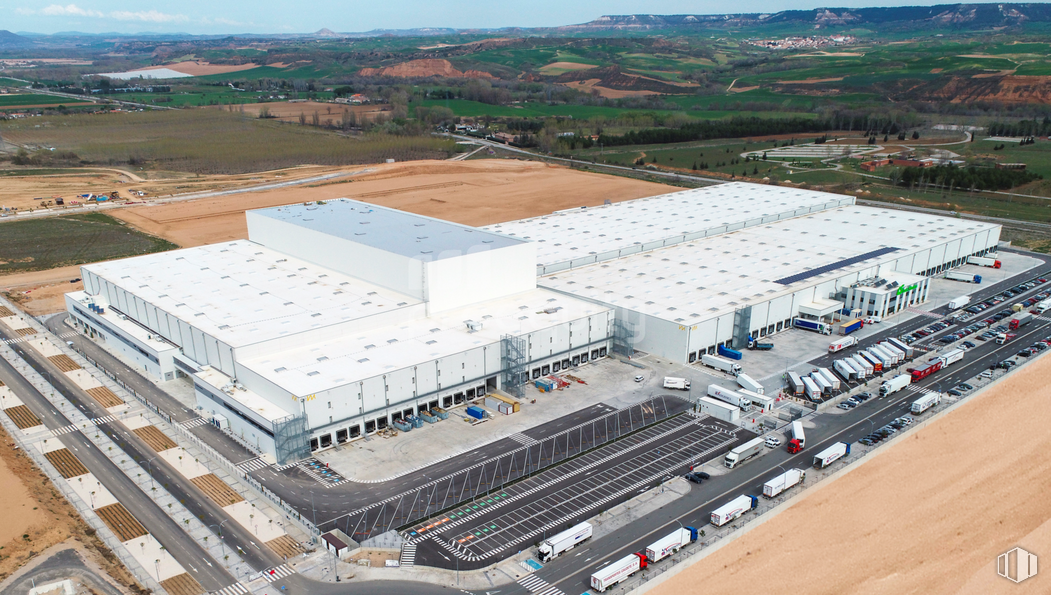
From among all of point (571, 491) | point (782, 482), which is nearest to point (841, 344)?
point (782, 482)

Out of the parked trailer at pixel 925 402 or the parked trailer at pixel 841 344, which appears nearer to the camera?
the parked trailer at pixel 925 402

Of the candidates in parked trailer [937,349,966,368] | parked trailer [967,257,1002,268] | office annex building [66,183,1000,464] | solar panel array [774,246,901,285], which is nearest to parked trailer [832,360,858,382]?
office annex building [66,183,1000,464]

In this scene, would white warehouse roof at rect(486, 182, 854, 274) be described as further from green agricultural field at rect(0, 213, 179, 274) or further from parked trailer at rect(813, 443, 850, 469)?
green agricultural field at rect(0, 213, 179, 274)

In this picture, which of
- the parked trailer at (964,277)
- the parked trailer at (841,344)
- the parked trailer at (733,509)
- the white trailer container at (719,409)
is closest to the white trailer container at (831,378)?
the parked trailer at (841,344)

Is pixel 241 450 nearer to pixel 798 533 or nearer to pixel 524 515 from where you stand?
pixel 524 515

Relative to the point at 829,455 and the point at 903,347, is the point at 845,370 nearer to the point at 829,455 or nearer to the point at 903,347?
the point at 903,347

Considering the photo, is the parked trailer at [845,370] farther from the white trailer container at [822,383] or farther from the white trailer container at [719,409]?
the white trailer container at [719,409]
